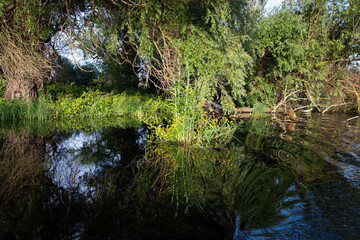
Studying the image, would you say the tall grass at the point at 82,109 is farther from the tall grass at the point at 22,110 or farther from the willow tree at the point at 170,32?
the willow tree at the point at 170,32

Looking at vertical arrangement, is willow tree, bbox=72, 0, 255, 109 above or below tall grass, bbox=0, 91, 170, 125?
above

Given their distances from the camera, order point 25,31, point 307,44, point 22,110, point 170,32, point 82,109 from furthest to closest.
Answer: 1. point 307,44
2. point 82,109
3. point 22,110
4. point 170,32
5. point 25,31

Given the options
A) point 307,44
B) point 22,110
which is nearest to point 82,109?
point 22,110

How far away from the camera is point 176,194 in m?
2.59

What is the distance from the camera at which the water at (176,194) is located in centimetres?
191

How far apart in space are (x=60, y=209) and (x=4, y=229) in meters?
0.44

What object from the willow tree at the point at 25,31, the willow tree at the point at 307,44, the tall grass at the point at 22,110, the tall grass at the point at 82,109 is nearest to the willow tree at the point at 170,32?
the willow tree at the point at 25,31

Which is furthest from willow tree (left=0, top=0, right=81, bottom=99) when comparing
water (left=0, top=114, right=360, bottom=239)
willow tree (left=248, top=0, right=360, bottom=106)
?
willow tree (left=248, top=0, right=360, bottom=106)

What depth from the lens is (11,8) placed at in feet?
24.2

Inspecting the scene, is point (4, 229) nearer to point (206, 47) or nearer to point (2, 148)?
point (2, 148)

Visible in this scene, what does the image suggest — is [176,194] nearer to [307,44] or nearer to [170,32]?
[170,32]

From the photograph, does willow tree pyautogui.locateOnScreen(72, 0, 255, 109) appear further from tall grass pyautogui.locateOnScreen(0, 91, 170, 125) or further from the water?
the water

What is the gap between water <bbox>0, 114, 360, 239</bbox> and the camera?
1907 millimetres

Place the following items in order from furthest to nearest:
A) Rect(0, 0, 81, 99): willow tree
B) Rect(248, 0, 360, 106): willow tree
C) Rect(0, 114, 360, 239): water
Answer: Rect(248, 0, 360, 106): willow tree → Rect(0, 0, 81, 99): willow tree → Rect(0, 114, 360, 239): water
